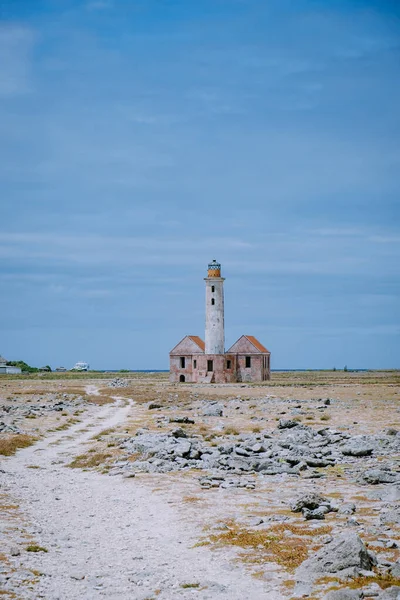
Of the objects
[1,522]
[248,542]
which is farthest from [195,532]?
[1,522]

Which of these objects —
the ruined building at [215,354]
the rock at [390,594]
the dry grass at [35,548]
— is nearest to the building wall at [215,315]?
the ruined building at [215,354]

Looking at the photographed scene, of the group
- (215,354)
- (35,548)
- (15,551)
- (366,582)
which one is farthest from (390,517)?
(215,354)

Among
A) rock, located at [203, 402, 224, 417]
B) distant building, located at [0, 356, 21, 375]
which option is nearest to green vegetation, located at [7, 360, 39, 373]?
distant building, located at [0, 356, 21, 375]

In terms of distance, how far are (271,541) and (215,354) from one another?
84521 millimetres

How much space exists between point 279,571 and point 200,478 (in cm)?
A: 954

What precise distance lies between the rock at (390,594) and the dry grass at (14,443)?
854 inches

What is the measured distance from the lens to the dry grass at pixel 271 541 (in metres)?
13.1

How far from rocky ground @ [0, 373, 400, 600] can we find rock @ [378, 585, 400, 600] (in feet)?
0.10

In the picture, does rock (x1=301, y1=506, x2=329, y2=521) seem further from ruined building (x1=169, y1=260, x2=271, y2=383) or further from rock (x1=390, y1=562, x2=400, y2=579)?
ruined building (x1=169, y1=260, x2=271, y2=383)

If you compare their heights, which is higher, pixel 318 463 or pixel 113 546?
pixel 318 463

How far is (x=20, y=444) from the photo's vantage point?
104 ft

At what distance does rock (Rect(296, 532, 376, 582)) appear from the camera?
11.7 meters

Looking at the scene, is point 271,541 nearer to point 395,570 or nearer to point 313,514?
point 313,514

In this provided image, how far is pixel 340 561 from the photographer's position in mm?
11828
